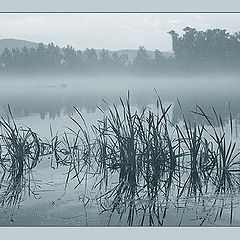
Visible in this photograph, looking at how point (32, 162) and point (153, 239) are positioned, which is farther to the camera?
point (32, 162)

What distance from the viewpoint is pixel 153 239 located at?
2.48 metres

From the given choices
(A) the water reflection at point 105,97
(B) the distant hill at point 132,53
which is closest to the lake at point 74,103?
(A) the water reflection at point 105,97

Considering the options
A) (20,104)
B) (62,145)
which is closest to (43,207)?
(62,145)

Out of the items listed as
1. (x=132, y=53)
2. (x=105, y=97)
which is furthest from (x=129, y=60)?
(x=105, y=97)

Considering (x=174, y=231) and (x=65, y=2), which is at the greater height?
(x=65, y=2)

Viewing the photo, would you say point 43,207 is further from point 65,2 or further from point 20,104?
point 65,2

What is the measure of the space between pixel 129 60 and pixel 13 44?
0.61 meters

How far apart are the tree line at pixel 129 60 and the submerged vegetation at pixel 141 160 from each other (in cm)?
25

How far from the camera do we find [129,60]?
2.81 metres

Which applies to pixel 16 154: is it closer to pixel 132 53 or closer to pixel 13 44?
pixel 13 44

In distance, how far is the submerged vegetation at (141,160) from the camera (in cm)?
259

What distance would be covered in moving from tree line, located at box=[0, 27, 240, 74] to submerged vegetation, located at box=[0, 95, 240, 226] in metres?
0.25

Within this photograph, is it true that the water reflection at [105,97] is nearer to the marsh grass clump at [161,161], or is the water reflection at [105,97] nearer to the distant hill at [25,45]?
the marsh grass clump at [161,161]

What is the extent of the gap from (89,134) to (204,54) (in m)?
0.73
